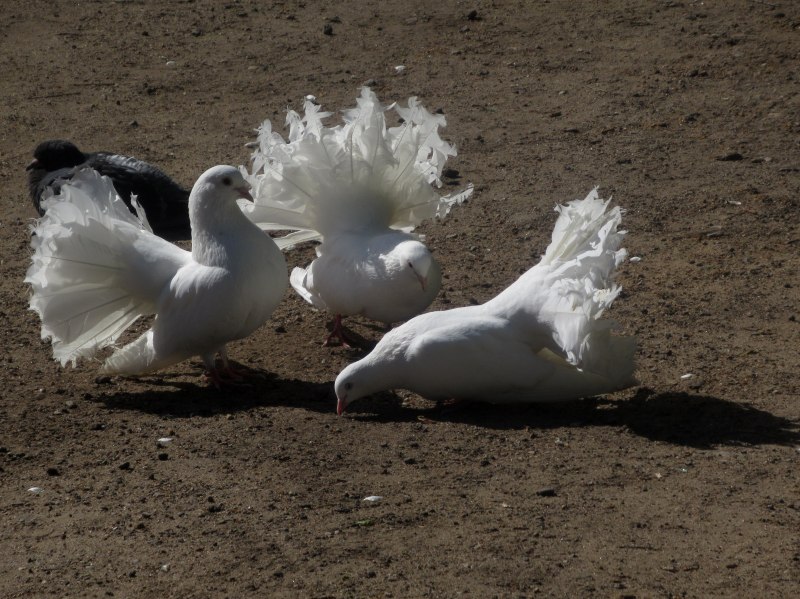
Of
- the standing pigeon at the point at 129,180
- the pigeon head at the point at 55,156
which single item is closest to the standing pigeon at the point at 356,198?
the standing pigeon at the point at 129,180

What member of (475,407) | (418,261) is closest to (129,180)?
(418,261)

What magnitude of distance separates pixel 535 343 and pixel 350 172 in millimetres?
1575

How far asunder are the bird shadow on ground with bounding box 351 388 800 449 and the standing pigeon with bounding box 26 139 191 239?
10.7ft

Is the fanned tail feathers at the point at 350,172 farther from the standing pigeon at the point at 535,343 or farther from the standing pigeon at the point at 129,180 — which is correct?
the standing pigeon at the point at 129,180

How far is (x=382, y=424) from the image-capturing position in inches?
209

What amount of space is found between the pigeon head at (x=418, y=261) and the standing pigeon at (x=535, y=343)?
0.39 m

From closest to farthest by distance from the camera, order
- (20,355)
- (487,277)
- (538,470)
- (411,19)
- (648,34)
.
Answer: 1. (538,470)
2. (20,355)
3. (487,277)
4. (648,34)
5. (411,19)

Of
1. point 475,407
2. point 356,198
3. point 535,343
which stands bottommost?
point 475,407

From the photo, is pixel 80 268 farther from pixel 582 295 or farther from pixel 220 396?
pixel 582 295

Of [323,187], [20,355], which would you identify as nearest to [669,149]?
[323,187]

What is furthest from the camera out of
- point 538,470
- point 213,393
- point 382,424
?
point 213,393

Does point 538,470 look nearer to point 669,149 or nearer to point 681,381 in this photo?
point 681,381

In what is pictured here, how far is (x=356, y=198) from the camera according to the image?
6.46 meters

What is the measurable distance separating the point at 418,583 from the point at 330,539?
→ 445mm
